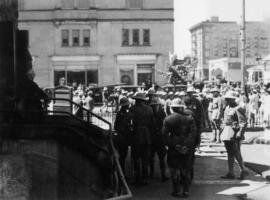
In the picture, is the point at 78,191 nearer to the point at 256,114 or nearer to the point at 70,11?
the point at 256,114

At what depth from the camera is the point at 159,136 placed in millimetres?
10461

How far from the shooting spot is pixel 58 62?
32062 millimetres

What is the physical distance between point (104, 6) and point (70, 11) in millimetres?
2665

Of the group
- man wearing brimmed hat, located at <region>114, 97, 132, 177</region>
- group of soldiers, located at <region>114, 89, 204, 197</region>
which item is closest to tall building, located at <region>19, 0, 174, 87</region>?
man wearing brimmed hat, located at <region>114, 97, 132, 177</region>

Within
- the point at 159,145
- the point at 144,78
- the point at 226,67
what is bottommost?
the point at 159,145

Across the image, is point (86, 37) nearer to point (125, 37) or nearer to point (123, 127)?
point (125, 37)

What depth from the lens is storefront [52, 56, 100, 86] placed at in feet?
105

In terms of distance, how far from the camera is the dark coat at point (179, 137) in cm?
867

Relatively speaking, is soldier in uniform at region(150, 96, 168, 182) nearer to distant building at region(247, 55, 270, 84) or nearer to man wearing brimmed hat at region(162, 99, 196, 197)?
man wearing brimmed hat at region(162, 99, 196, 197)

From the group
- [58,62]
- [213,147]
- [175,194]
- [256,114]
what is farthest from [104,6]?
[175,194]

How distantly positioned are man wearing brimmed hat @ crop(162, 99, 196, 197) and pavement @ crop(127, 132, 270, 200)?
390mm

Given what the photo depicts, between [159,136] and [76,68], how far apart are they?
954 inches

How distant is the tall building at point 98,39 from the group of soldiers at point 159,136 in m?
18.4

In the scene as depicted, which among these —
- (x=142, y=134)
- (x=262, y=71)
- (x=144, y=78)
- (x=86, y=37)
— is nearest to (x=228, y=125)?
(x=142, y=134)
